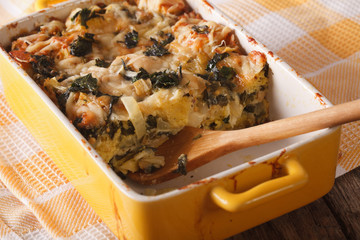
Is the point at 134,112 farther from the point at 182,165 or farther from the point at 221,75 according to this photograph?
the point at 221,75

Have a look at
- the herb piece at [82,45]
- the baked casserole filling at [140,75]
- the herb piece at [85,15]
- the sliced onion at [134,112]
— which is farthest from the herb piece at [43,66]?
the sliced onion at [134,112]

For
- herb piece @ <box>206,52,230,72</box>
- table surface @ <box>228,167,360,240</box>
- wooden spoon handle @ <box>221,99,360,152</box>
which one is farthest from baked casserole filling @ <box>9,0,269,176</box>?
table surface @ <box>228,167,360,240</box>

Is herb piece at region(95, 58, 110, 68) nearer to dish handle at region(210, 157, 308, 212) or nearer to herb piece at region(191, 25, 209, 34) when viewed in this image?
herb piece at region(191, 25, 209, 34)

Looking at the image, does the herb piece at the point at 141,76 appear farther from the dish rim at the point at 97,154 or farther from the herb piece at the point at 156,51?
the dish rim at the point at 97,154

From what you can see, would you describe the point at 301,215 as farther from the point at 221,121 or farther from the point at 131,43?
the point at 131,43

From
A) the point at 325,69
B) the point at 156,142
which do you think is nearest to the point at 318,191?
the point at 156,142

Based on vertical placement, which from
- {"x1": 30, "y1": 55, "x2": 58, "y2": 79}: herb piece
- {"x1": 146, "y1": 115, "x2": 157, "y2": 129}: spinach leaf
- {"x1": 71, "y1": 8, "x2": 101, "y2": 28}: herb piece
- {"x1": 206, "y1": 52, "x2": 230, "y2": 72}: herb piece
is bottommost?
{"x1": 146, "y1": 115, "x2": 157, "y2": 129}: spinach leaf

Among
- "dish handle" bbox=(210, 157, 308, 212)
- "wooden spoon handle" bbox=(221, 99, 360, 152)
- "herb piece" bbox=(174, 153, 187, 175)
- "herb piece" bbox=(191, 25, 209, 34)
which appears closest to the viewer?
"dish handle" bbox=(210, 157, 308, 212)
